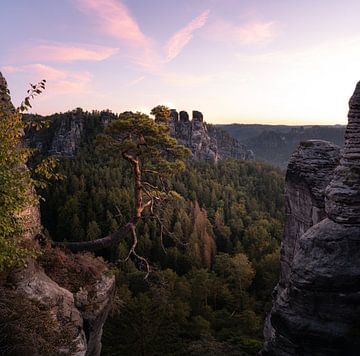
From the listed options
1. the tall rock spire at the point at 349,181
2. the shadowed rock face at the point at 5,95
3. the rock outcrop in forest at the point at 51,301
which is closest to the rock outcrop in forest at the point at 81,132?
the rock outcrop in forest at the point at 51,301

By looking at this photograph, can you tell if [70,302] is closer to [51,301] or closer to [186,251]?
[51,301]

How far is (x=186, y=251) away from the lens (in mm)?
74312

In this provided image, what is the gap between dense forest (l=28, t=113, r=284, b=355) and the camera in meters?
32.6

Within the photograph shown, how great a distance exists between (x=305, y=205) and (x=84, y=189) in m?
91.6

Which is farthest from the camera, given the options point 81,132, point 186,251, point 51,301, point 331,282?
point 81,132

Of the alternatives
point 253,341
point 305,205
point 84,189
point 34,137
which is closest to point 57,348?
point 305,205

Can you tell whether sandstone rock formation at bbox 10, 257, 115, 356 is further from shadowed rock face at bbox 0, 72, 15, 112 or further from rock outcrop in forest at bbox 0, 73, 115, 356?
shadowed rock face at bbox 0, 72, 15, 112

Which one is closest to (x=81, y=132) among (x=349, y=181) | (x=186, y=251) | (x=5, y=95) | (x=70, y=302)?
(x=186, y=251)

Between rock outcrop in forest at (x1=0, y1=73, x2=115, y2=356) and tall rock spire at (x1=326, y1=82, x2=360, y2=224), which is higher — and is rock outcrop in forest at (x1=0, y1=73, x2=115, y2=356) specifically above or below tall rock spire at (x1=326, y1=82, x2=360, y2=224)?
below

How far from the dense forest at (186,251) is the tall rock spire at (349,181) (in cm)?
799

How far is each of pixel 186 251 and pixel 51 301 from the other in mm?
62619

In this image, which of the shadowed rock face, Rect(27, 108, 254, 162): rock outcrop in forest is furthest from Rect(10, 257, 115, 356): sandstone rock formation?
Rect(27, 108, 254, 162): rock outcrop in forest

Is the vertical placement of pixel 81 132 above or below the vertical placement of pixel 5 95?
below

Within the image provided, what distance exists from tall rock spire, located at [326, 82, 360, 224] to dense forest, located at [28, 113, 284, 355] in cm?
799
